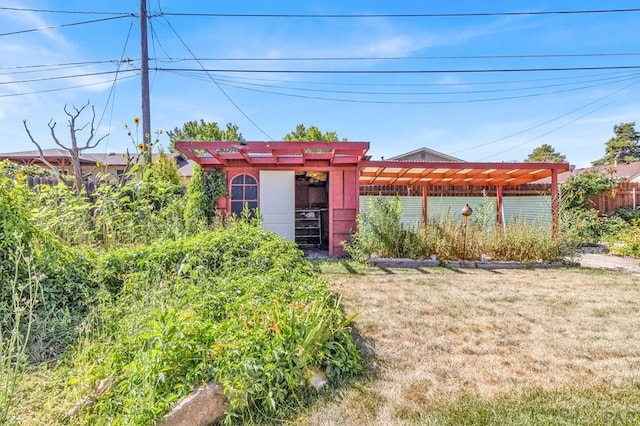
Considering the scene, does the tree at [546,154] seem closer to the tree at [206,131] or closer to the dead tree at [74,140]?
the tree at [206,131]

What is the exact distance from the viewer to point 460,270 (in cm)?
614

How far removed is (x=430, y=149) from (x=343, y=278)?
15.3 m

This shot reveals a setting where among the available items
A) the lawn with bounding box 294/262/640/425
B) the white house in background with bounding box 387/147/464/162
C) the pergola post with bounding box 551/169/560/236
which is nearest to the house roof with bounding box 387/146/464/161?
the white house in background with bounding box 387/147/464/162

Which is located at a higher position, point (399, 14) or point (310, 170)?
point (399, 14)

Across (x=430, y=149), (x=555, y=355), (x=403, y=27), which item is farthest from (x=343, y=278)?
(x=430, y=149)

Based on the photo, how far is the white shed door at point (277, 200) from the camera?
8.22 meters

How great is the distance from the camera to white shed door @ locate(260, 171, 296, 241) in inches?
324

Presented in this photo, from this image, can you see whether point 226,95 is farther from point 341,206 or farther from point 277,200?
point 341,206

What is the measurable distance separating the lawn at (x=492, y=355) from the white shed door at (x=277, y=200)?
3.80 meters

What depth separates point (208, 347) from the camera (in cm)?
195

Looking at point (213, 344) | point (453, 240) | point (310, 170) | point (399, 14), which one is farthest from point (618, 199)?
point (213, 344)

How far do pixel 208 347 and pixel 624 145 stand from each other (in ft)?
139

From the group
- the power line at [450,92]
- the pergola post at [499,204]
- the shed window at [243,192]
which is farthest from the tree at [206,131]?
the pergola post at [499,204]

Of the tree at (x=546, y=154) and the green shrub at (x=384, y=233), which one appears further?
the tree at (x=546, y=154)
